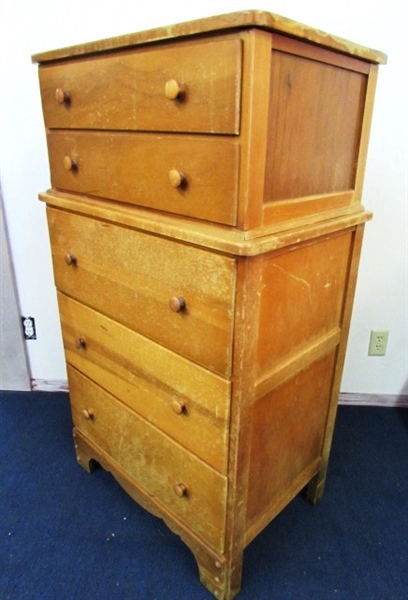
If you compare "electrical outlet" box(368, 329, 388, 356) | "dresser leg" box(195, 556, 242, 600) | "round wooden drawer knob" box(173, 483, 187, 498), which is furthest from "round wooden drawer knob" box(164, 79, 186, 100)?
"electrical outlet" box(368, 329, 388, 356)

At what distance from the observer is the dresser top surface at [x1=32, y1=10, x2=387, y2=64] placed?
690 millimetres

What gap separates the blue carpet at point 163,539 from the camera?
1.20 m

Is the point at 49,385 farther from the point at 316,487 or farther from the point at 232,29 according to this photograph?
the point at 232,29

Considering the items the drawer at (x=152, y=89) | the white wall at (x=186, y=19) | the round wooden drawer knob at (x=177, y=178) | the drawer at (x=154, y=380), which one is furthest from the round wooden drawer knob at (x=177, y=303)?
the white wall at (x=186, y=19)

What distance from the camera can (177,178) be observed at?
869 mm

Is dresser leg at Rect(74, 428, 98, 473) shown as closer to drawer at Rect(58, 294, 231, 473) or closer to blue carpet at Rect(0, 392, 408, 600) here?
blue carpet at Rect(0, 392, 408, 600)

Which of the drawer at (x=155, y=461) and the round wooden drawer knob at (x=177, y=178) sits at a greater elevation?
the round wooden drawer knob at (x=177, y=178)

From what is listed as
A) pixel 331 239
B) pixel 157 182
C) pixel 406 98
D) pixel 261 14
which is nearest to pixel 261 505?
pixel 331 239

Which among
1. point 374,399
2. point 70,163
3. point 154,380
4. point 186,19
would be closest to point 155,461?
point 154,380

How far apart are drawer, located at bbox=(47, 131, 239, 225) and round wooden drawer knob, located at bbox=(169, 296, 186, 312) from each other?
0.59 feet

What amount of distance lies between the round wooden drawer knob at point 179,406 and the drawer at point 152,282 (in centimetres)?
13

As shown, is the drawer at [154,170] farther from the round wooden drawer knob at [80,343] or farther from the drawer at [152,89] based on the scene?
the round wooden drawer knob at [80,343]

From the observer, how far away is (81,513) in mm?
1425

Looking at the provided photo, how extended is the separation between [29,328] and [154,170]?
1259 mm
